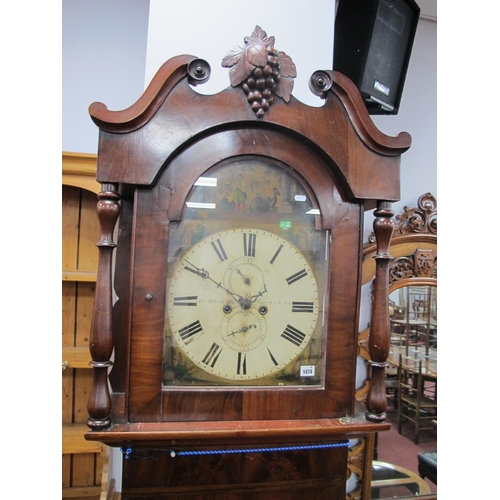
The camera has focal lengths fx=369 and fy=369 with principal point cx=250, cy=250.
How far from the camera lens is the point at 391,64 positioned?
1153 mm

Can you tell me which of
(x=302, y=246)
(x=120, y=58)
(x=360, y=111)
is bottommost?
(x=302, y=246)

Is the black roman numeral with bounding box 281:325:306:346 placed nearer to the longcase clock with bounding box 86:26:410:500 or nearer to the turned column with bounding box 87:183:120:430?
the longcase clock with bounding box 86:26:410:500

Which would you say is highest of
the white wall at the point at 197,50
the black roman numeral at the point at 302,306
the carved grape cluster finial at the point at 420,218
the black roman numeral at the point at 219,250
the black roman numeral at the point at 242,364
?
the white wall at the point at 197,50

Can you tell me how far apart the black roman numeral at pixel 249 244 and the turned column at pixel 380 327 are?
27 centimetres

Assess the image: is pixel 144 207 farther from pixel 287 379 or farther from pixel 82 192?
pixel 82 192

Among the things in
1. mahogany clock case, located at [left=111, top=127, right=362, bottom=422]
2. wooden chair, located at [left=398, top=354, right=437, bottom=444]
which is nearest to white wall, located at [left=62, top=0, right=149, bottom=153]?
mahogany clock case, located at [left=111, top=127, right=362, bottom=422]

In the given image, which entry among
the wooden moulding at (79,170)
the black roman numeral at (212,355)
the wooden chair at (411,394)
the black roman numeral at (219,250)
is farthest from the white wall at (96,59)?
the wooden chair at (411,394)

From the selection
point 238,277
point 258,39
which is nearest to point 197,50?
point 258,39

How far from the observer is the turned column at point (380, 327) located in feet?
2.58

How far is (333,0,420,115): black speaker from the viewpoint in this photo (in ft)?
3.58

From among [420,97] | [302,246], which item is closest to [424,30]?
[420,97]

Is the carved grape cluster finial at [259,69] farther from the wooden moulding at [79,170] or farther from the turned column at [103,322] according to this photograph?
the wooden moulding at [79,170]

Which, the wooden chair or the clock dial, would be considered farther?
the wooden chair

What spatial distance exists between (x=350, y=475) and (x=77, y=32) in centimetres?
197
